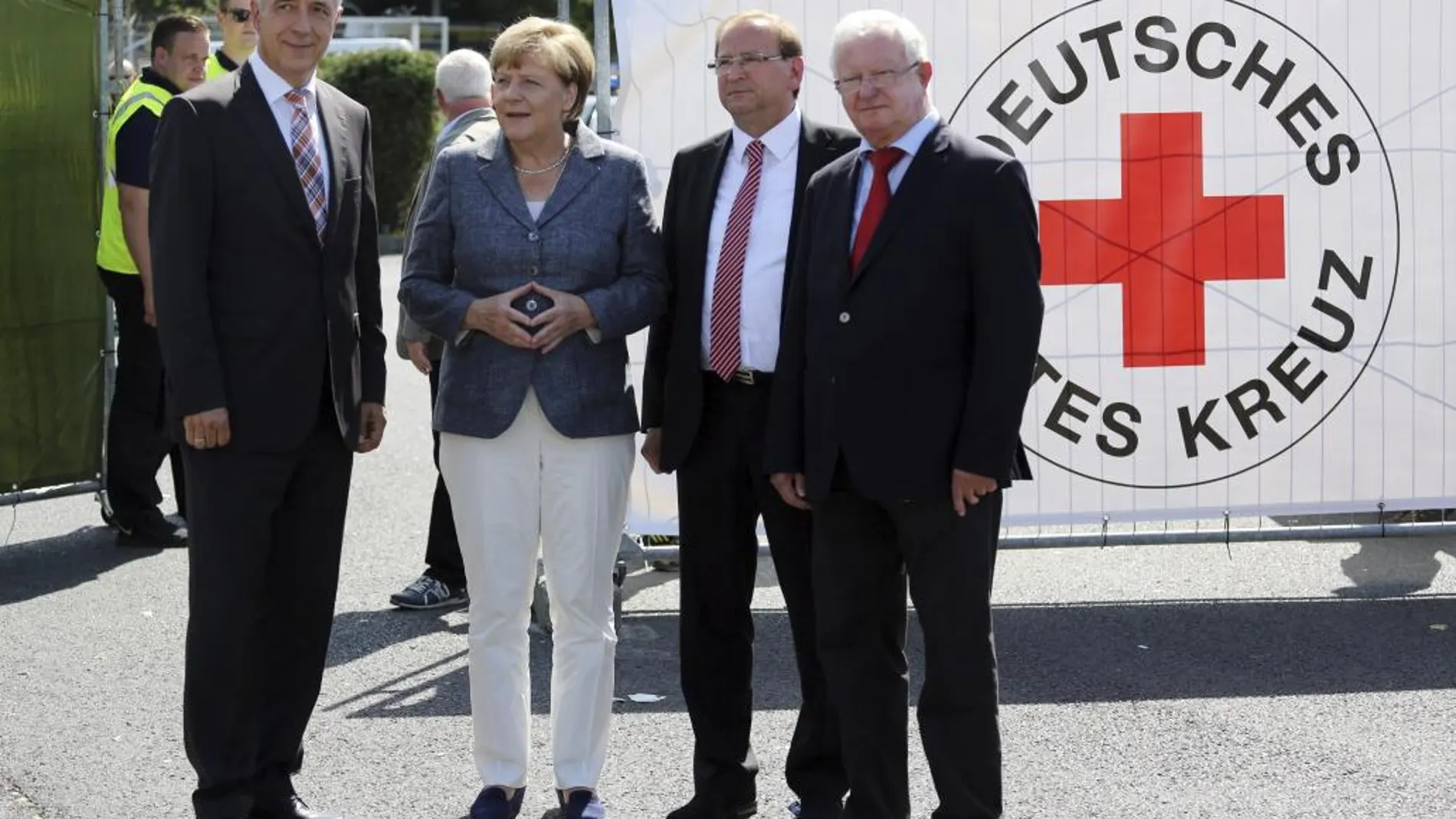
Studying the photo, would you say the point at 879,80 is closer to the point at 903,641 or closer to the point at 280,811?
the point at 903,641

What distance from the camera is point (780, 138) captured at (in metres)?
4.95

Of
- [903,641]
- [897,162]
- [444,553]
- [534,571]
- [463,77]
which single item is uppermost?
[463,77]

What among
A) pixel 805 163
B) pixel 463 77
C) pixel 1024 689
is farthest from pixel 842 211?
pixel 463 77

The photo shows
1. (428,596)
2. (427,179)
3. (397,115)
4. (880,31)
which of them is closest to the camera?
(880,31)

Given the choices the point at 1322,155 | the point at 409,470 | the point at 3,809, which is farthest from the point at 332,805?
the point at 409,470

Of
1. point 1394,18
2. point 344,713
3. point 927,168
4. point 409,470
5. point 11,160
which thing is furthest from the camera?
point 409,470

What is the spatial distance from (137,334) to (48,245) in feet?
1.59

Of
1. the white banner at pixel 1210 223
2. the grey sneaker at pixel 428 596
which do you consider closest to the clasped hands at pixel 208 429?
the white banner at pixel 1210 223

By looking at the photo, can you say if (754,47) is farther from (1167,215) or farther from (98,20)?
(98,20)

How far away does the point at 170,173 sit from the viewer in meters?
4.65

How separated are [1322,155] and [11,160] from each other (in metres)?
4.82

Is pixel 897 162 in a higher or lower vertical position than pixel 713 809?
higher

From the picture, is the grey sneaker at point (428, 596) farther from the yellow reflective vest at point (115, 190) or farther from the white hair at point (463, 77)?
the yellow reflective vest at point (115, 190)

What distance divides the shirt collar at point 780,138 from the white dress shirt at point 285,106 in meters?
0.97
